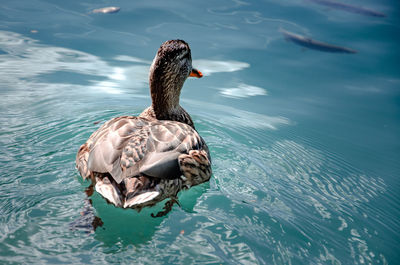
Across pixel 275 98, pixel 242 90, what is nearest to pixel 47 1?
pixel 242 90

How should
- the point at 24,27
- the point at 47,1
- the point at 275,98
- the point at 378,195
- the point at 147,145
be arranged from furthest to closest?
the point at 47,1, the point at 24,27, the point at 275,98, the point at 378,195, the point at 147,145

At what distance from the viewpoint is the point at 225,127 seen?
14.7 feet

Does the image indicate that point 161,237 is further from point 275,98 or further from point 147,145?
point 275,98

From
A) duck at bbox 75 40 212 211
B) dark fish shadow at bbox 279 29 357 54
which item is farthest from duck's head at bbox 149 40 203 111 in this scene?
dark fish shadow at bbox 279 29 357 54

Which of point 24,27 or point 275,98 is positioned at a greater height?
point 24,27

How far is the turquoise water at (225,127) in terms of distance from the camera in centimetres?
243

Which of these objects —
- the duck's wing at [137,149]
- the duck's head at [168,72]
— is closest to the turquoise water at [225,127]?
the duck's wing at [137,149]

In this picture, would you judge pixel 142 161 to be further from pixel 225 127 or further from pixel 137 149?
pixel 225 127

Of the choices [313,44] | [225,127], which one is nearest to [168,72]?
[225,127]

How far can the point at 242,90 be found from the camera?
226 inches

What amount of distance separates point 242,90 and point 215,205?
127 inches

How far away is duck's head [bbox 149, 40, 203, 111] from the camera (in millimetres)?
3607

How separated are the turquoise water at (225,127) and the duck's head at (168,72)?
73 cm

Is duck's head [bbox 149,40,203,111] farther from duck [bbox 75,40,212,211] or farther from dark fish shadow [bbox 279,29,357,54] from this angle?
dark fish shadow [bbox 279,29,357,54]
